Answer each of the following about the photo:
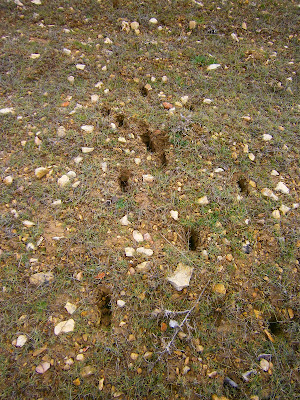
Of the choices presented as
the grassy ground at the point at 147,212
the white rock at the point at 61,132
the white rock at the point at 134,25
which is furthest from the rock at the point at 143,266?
the white rock at the point at 134,25

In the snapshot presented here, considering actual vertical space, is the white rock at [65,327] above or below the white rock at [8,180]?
below

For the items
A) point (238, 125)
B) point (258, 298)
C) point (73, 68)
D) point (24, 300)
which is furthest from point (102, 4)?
point (258, 298)

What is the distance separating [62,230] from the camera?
2.09 m

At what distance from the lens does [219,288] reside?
1.91 meters

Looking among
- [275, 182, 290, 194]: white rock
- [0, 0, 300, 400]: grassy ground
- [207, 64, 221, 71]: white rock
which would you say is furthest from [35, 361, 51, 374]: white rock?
[207, 64, 221, 71]: white rock

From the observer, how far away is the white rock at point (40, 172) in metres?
2.31

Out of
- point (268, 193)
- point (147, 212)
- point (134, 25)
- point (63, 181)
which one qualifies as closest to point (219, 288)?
point (147, 212)

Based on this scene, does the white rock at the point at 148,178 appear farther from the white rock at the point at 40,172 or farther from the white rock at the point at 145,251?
the white rock at the point at 40,172

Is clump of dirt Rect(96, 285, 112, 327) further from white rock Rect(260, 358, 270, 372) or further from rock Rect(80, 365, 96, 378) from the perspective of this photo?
white rock Rect(260, 358, 270, 372)

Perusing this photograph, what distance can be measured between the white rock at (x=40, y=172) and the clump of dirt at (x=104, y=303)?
1075 millimetres

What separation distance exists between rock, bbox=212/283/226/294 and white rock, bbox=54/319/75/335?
0.96 metres

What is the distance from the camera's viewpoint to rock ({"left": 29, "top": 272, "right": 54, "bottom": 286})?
189 cm

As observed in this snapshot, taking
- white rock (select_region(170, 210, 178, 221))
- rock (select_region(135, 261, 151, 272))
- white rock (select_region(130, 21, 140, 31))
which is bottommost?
rock (select_region(135, 261, 151, 272))

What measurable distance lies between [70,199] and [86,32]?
235cm
